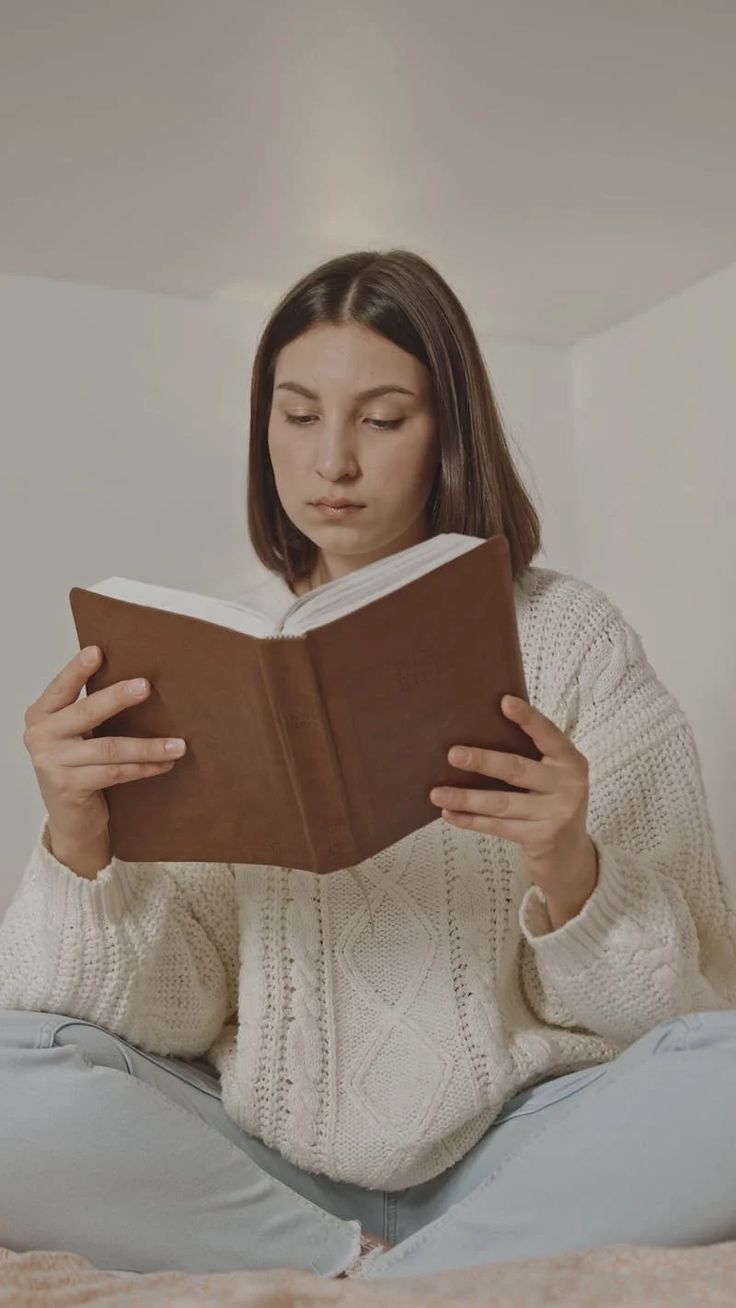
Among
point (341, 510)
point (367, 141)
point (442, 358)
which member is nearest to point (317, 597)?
point (341, 510)

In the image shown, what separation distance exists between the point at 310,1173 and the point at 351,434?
79 centimetres

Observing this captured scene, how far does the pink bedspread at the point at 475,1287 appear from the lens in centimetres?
86

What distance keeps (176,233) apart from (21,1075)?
75.6 inches

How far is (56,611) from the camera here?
111 inches

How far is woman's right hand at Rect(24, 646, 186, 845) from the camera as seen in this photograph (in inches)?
46.6

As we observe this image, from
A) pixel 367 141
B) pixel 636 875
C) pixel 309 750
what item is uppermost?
pixel 367 141

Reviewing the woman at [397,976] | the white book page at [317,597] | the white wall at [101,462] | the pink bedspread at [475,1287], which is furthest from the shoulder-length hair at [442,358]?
the white wall at [101,462]

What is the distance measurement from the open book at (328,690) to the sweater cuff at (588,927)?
0.49ft

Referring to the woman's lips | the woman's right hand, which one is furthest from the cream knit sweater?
the woman's lips

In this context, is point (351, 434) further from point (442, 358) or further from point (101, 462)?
point (101, 462)

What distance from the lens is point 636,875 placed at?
132 centimetres

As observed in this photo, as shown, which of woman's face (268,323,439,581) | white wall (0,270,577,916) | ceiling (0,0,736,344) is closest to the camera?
woman's face (268,323,439,581)

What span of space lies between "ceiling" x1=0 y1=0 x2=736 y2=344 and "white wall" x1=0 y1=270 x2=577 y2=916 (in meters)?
0.09

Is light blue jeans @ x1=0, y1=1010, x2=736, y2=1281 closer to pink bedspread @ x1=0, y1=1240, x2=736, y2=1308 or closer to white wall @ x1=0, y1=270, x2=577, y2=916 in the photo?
pink bedspread @ x1=0, y1=1240, x2=736, y2=1308
